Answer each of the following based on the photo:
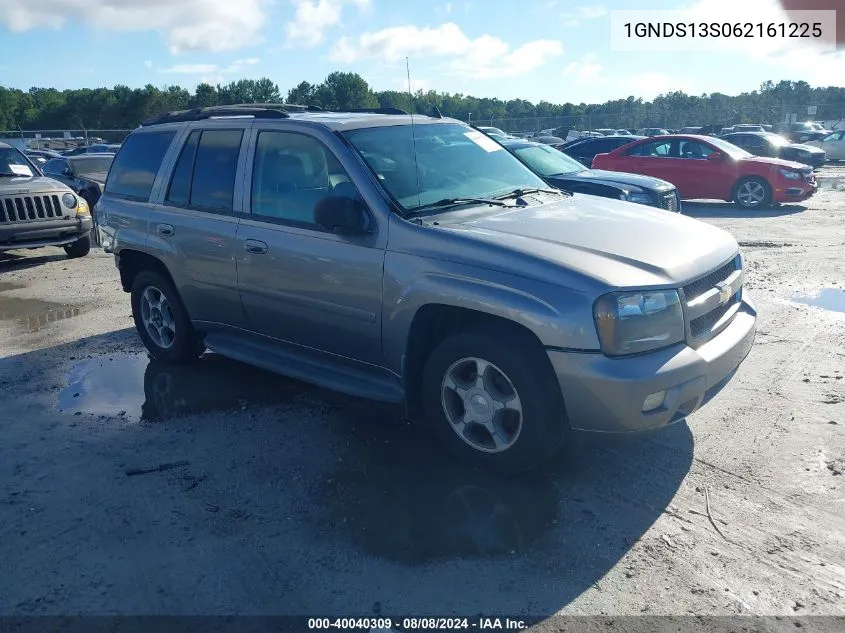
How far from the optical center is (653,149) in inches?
632

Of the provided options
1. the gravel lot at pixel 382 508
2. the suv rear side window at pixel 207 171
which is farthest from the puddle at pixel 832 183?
the suv rear side window at pixel 207 171

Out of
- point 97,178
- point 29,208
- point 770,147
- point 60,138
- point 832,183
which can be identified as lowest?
point 832,183

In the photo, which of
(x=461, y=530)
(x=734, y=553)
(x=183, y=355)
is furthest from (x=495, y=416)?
(x=183, y=355)

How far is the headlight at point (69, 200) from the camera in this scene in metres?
11.3

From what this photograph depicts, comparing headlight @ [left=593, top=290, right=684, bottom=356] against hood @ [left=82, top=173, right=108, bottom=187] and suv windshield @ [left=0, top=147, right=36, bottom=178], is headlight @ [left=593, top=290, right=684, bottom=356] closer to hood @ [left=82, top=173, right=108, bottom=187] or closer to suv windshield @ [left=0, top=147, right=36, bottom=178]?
suv windshield @ [left=0, top=147, right=36, bottom=178]

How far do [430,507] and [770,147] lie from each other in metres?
22.1

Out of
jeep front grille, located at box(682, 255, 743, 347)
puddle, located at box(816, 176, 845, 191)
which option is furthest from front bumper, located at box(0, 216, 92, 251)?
puddle, located at box(816, 176, 845, 191)

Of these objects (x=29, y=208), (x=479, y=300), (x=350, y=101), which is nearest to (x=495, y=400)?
(x=479, y=300)

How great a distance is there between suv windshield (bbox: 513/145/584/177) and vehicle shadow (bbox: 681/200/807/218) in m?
4.37

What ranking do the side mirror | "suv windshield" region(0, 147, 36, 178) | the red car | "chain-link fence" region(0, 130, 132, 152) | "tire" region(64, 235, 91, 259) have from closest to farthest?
the side mirror → "suv windshield" region(0, 147, 36, 178) → "tire" region(64, 235, 91, 259) → the red car → "chain-link fence" region(0, 130, 132, 152)

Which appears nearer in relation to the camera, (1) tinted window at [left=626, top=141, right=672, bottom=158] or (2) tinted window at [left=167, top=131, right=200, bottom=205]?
(2) tinted window at [left=167, top=131, right=200, bottom=205]

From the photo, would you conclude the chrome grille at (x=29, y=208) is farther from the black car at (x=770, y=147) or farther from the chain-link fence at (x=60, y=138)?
the chain-link fence at (x=60, y=138)

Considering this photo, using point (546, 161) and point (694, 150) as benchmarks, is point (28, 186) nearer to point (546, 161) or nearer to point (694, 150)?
point (546, 161)

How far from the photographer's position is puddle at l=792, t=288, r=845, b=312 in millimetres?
7215
